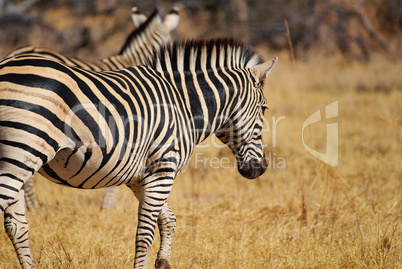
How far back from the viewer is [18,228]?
332cm

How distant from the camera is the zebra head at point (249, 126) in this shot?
3637 mm

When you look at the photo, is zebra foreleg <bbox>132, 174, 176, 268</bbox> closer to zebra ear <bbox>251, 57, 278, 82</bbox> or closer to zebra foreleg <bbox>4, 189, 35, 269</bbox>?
zebra foreleg <bbox>4, 189, 35, 269</bbox>

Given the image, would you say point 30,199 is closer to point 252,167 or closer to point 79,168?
point 79,168

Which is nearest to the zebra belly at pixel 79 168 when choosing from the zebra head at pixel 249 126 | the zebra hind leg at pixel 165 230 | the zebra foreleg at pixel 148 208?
the zebra foreleg at pixel 148 208

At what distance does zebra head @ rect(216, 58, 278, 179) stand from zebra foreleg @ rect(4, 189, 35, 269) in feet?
5.60

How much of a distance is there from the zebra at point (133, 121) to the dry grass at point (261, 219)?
0.61 m

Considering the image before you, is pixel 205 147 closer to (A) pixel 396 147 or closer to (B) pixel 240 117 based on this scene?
(A) pixel 396 147

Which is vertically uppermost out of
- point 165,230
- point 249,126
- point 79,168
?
point 249,126

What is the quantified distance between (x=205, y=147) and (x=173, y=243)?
315cm

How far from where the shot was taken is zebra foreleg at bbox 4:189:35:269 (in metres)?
3.30

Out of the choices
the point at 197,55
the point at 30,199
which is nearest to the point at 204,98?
the point at 197,55

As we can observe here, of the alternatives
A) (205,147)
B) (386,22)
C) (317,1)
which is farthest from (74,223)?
(386,22)

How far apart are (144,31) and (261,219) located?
141 inches

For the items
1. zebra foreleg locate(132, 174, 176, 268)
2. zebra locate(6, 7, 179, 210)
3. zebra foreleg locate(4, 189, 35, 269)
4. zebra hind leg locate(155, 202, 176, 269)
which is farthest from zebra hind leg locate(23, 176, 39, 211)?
zebra foreleg locate(132, 174, 176, 268)
